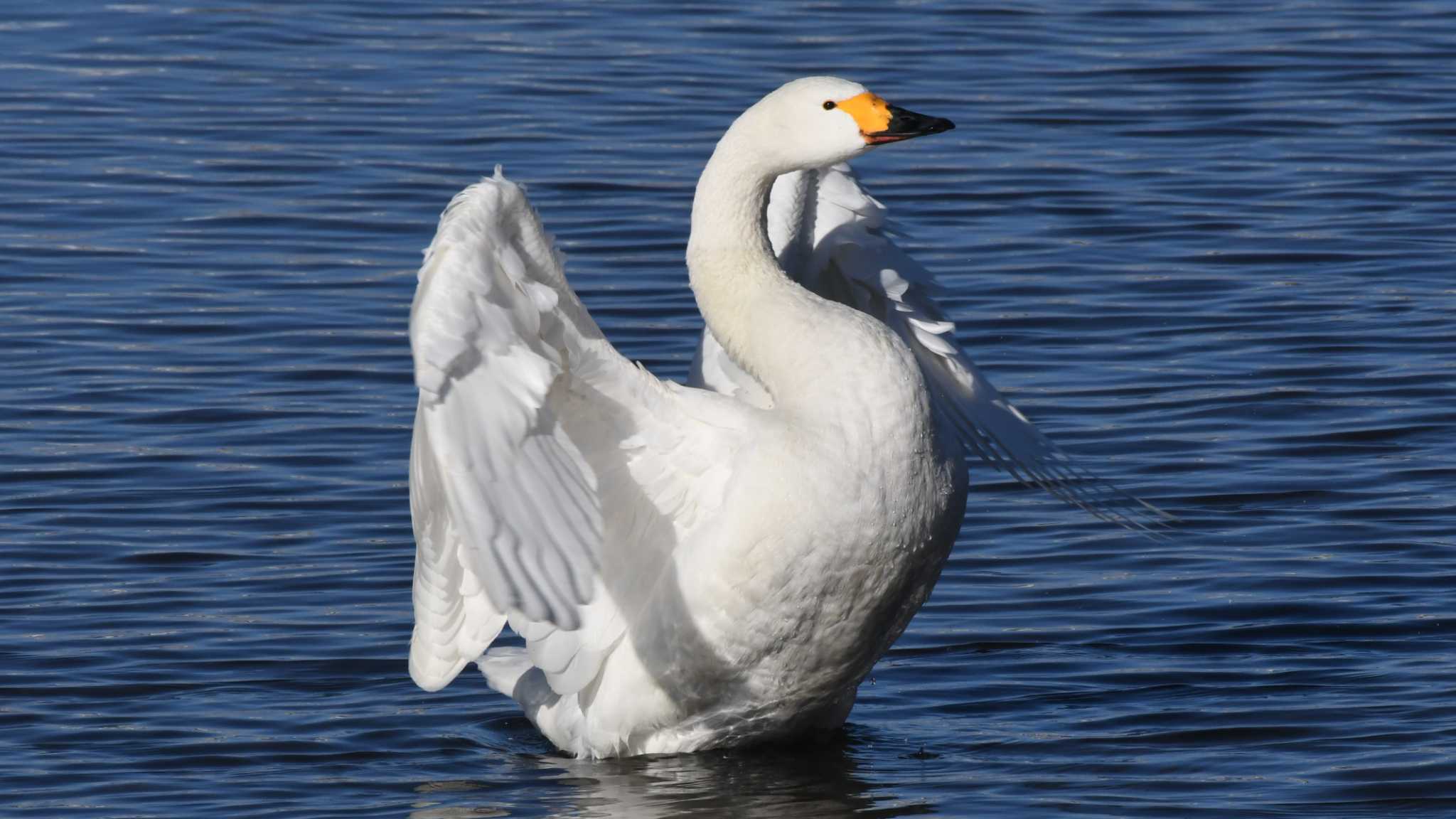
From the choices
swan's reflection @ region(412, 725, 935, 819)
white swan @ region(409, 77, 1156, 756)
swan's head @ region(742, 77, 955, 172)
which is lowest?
swan's reflection @ region(412, 725, 935, 819)

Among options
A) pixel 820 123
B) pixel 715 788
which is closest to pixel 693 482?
pixel 715 788

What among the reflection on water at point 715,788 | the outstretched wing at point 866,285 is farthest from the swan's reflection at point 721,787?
the outstretched wing at point 866,285

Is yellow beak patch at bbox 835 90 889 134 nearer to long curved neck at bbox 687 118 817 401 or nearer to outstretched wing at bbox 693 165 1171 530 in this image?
long curved neck at bbox 687 118 817 401

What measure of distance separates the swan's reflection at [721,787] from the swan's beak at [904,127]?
65.5 inches

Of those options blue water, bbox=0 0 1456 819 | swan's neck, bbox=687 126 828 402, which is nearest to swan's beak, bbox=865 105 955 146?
swan's neck, bbox=687 126 828 402

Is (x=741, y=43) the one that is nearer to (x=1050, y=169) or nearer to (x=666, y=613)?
(x=1050, y=169)

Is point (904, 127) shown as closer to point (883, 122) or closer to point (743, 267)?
point (883, 122)

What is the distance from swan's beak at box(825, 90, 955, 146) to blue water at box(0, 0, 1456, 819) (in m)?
1.65

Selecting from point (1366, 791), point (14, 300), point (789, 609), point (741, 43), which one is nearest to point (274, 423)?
point (14, 300)

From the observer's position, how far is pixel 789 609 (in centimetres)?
A: 654

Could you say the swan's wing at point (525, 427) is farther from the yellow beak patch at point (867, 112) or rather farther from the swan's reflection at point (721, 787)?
the yellow beak patch at point (867, 112)

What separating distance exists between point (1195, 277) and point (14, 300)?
510 centimetres

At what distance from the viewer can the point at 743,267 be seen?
6.70 meters

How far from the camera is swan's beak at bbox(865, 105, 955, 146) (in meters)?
6.57
